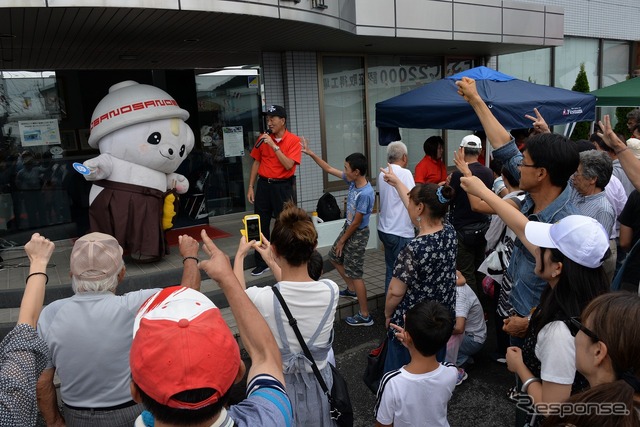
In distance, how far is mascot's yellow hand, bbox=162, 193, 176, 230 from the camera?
581 cm

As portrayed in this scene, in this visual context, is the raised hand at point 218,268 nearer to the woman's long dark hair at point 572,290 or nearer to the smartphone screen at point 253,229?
the smartphone screen at point 253,229

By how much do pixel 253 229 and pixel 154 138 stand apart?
10.5ft

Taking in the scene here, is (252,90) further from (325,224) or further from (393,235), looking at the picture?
(393,235)

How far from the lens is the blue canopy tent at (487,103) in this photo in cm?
581

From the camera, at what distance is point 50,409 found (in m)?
2.25

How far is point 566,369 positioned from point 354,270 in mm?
3238

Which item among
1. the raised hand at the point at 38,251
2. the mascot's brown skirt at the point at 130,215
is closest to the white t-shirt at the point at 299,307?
the raised hand at the point at 38,251

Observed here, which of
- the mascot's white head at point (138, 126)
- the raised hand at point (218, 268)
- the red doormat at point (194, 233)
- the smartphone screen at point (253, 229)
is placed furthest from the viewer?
the red doormat at point (194, 233)

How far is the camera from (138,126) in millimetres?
5344

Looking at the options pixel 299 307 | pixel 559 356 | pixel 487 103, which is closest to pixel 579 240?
pixel 559 356

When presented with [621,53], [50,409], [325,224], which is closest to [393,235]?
[325,224]

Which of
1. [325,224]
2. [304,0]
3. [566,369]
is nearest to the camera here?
[566,369]

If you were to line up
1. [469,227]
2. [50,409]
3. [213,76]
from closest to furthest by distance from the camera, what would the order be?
[50,409]
[469,227]
[213,76]

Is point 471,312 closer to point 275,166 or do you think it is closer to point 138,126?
point 275,166
